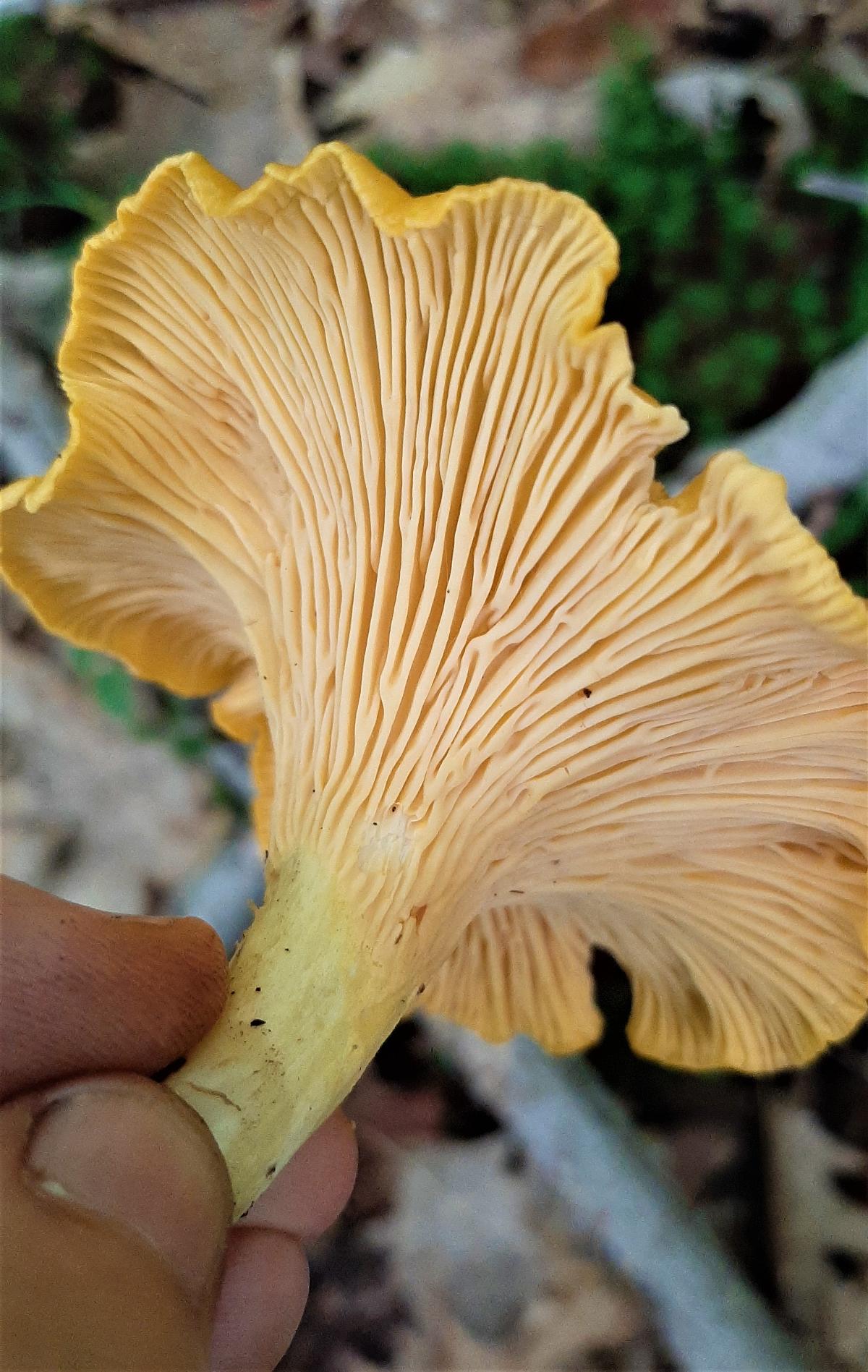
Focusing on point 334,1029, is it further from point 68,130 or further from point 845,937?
point 68,130

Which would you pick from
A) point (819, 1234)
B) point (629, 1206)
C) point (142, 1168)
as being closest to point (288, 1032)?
point (142, 1168)

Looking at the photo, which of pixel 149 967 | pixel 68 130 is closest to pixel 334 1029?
pixel 149 967

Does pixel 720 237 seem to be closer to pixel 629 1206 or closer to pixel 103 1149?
pixel 103 1149

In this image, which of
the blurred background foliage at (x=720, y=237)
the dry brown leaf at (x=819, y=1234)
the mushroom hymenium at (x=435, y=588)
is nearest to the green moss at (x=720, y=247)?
the blurred background foliage at (x=720, y=237)

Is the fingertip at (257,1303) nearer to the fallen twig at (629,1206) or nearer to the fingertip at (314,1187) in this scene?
the fingertip at (314,1187)

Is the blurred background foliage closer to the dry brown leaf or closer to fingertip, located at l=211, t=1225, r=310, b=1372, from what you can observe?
the dry brown leaf

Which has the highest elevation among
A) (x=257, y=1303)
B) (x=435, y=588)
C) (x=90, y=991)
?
(x=435, y=588)
